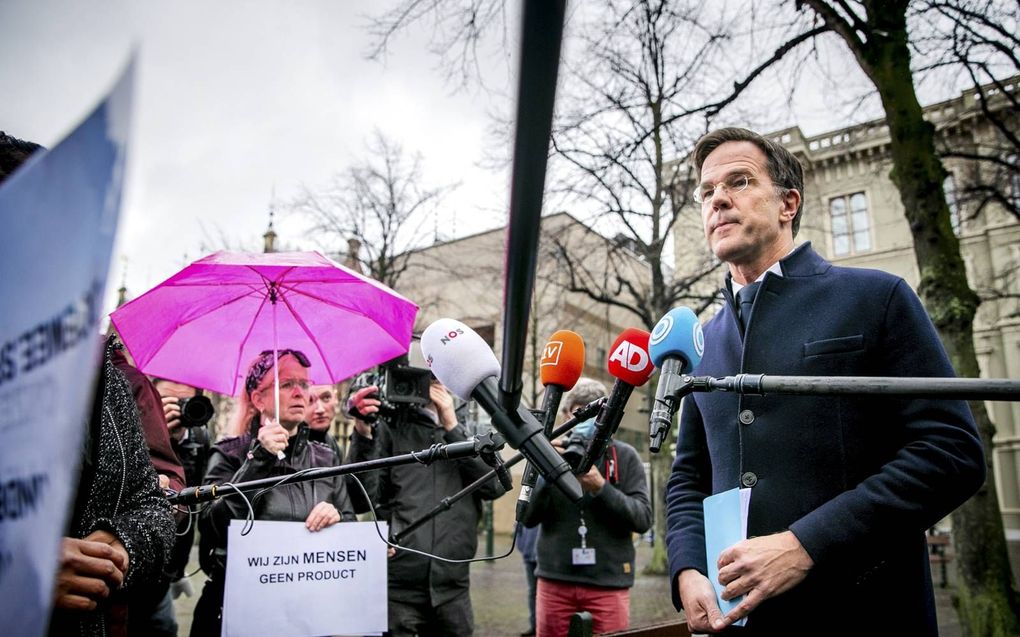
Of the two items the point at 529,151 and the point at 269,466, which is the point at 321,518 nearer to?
the point at 269,466

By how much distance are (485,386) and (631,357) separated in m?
0.49

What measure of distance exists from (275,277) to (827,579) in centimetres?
311

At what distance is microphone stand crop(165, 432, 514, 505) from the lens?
152 cm

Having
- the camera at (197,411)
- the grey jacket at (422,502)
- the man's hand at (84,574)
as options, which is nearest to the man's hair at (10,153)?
the man's hand at (84,574)

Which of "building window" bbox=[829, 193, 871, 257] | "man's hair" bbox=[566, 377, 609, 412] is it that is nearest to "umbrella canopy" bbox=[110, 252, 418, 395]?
"man's hair" bbox=[566, 377, 609, 412]

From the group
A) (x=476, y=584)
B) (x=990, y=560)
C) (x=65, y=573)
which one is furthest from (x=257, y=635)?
(x=476, y=584)

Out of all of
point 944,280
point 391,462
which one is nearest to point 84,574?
point 391,462

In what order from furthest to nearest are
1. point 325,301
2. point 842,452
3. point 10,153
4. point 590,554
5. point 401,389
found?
point 590,554, point 401,389, point 325,301, point 842,452, point 10,153

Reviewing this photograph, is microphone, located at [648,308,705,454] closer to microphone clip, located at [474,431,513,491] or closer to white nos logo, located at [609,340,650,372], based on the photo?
white nos logo, located at [609,340,650,372]

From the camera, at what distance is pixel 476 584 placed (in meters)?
13.2

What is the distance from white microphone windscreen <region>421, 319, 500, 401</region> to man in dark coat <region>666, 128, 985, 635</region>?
812mm

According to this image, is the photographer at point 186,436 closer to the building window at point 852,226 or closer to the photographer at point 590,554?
the photographer at point 590,554

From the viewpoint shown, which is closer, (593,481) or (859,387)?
(859,387)

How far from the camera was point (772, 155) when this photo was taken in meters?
2.21
